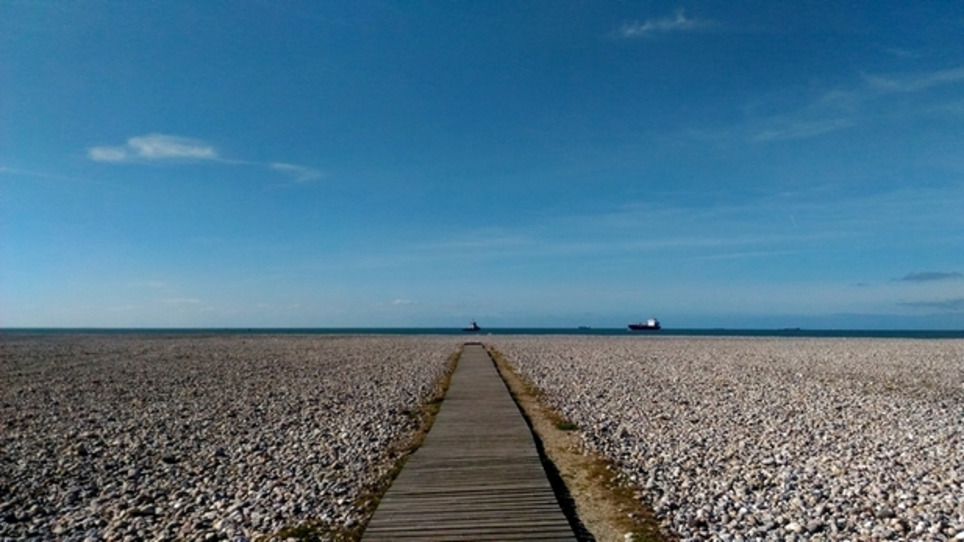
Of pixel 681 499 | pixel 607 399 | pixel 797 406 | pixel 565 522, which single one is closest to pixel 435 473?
pixel 565 522

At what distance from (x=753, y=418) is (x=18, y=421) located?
1729 centimetres

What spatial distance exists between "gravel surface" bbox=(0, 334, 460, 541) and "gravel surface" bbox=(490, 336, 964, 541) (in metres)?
4.19

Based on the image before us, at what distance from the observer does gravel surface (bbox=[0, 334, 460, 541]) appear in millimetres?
7359

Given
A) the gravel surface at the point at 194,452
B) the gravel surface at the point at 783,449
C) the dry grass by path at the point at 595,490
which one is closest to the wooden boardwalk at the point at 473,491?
the dry grass by path at the point at 595,490

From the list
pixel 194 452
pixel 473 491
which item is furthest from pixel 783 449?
pixel 194 452

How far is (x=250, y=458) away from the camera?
33.6 feet

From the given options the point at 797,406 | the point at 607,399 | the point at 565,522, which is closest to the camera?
the point at 565,522

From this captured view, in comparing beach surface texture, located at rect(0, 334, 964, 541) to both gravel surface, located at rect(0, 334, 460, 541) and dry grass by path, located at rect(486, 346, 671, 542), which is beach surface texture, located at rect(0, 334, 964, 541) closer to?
gravel surface, located at rect(0, 334, 460, 541)

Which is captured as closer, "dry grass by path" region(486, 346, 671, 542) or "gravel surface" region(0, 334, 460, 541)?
"dry grass by path" region(486, 346, 671, 542)

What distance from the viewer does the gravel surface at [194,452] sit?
24.1 feet

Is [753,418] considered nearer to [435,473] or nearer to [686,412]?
[686,412]

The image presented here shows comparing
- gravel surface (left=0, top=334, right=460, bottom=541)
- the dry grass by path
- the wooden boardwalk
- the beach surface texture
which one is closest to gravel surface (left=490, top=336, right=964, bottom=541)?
the beach surface texture

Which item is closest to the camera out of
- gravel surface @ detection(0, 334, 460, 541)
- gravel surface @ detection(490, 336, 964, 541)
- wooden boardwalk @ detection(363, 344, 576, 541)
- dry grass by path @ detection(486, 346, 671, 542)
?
wooden boardwalk @ detection(363, 344, 576, 541)

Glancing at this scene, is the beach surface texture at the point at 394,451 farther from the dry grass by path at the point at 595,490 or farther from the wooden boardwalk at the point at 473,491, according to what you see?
the wooden boardwalk at the point at 473,491
